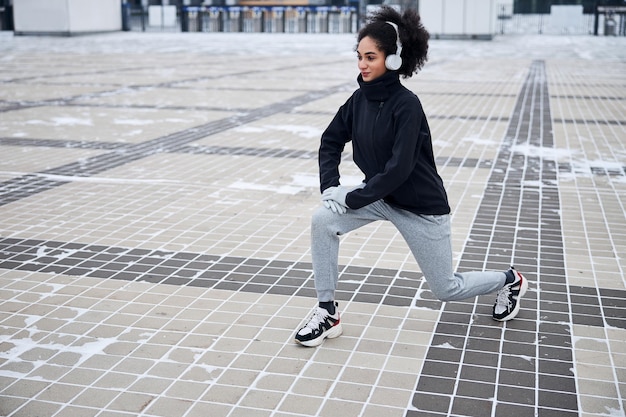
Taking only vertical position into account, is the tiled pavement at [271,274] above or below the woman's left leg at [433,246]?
below

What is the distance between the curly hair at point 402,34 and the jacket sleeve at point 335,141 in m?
0.32

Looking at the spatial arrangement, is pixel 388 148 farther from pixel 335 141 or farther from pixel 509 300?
pixel 509 300

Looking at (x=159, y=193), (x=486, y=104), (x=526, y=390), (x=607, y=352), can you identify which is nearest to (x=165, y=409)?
(x=526, y=390)

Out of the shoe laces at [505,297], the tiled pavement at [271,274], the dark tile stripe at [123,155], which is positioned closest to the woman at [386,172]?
the shoe laces at [505,297]

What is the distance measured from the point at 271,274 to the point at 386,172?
1.57 m

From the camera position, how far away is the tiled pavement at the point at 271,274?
319 cm

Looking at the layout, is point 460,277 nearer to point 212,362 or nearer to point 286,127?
point 212,362

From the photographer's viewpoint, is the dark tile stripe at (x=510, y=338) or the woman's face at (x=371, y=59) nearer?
the dark tile stripe at (x=510, y=338)

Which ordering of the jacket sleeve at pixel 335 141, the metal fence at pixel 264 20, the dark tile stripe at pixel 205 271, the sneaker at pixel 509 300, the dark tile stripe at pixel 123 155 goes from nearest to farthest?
the jacket sleeve at pixel 335 141 < the sneaker at pixel 509 300 < the dark tile stripe at pixel 205 271 < the dark tile stripe at pixel 123 155 < the metal fence at pixel 264 20

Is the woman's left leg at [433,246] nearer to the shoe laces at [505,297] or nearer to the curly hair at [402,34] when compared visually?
the shoe laces at [505,297]

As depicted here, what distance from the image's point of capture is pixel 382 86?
3.29 meters

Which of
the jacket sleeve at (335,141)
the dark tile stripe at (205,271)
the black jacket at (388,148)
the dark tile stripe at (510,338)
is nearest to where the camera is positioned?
the dark tile stripe at (510,338)

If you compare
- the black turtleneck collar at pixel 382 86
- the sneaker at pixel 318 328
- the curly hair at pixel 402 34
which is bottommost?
the sneaker at pixel 318 328

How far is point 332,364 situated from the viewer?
3.43 meters
